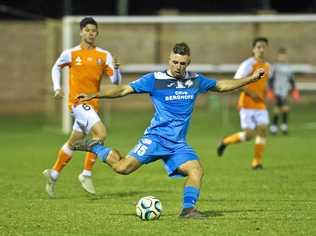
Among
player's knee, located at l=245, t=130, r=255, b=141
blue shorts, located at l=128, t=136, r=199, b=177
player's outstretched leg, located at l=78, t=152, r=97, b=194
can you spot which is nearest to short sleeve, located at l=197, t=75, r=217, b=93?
blue shorts, located at l=128, t=136, r=199, b=177

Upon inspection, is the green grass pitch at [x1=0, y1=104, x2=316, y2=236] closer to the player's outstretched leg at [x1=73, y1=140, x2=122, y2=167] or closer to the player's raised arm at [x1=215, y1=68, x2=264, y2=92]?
the player's outstretched leg at [x1=73, y1=140, x2=122, y2=167]

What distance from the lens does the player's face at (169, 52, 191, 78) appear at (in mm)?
10812

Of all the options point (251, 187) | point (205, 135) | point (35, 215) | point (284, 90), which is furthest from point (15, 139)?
point (35, 215)

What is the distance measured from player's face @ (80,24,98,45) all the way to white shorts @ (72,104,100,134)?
3.14 feet

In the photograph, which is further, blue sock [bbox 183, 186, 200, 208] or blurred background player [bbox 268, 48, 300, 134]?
blurred background player [bbox 268, 48, 300, 134]

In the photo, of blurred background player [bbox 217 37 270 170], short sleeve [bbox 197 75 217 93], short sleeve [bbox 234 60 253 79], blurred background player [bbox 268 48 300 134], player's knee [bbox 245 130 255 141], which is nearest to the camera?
short sleeve [bbox 197 75 217 93]

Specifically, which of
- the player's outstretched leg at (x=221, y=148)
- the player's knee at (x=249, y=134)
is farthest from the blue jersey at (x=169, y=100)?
the player's outstretched leg at (x=221, y=148)

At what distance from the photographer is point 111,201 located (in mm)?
12633

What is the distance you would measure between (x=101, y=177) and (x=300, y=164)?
3.88 meters

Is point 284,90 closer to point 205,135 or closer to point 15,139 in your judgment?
point 205,135

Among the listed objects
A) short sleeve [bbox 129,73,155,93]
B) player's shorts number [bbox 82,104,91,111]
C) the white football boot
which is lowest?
the white football boot

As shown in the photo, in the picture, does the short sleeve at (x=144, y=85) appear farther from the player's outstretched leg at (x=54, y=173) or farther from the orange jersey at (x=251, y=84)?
the orange jersey at (x=251, y=84)

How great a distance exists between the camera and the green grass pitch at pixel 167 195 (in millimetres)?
10086

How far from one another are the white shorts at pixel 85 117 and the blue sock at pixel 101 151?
170cm
